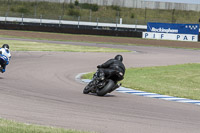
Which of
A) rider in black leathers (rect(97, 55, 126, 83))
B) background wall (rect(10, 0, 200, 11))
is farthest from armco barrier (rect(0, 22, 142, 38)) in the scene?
rider in black leathers (rect(97, 55, 126, 83))

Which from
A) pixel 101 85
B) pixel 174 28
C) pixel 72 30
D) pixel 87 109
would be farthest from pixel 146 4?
pixel 87 109

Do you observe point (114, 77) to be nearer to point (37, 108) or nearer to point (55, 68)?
point (37, 108)

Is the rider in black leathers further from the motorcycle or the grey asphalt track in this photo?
the grey asphalt track

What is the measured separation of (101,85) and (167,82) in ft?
16.6

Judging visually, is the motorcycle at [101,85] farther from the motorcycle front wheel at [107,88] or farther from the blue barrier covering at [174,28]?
the blue barrier covering at [174,28]

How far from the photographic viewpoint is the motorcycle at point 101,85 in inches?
490

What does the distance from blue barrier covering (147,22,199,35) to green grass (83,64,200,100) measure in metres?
24.8

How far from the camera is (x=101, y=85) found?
12.6 m

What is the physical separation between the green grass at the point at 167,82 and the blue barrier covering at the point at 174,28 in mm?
24829

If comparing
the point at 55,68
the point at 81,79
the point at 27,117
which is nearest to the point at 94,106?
the point at 27,117

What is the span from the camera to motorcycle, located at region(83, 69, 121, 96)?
12445 millimetres

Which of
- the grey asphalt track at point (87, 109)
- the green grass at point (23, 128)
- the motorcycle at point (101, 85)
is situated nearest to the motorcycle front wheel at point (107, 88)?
the motorcycle at point (101, 85)

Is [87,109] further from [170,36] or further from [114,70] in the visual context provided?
[170,36]

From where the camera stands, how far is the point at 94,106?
1010cm
